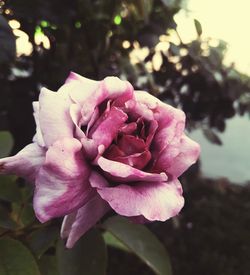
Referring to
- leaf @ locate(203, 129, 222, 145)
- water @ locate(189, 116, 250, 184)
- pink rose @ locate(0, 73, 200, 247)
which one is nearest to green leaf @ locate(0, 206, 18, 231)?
pink rose @ locate(0, 73, 200, 247)

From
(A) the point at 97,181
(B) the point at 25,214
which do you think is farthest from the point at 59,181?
(B) the point at 25,214

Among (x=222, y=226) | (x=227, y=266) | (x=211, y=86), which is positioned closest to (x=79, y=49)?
(x=211, y=86)

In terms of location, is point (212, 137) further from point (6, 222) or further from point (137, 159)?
point (137, 159)

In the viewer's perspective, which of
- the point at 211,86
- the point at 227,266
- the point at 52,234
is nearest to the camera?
the point at 52,234

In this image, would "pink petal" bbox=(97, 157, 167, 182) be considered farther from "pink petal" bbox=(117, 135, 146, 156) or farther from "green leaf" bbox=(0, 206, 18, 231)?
"green leaf" bbox=(0, 206, 18, 231)

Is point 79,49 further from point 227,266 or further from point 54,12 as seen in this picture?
point 227,266
